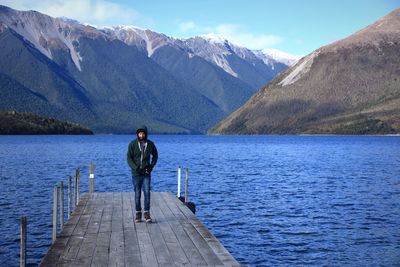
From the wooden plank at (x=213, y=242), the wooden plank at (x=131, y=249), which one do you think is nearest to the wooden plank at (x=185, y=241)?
the wooden plank at (x=213, y=242)

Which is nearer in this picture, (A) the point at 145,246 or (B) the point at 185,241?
(A) the point at 145,246

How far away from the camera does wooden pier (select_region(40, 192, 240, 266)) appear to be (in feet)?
53.1

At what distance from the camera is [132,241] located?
1864 cm

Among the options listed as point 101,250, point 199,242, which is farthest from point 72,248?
point 199,242

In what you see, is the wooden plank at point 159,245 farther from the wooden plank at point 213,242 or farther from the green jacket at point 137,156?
the green jacket at point 137,156

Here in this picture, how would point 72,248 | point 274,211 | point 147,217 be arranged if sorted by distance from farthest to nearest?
point 274,211 < point 147,217 < point 72,248

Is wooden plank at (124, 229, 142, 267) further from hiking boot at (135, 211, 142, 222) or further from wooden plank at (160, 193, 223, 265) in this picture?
wooden plank at (160, 193, 223, 265)

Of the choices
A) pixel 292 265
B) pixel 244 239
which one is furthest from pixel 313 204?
pixel 292 265

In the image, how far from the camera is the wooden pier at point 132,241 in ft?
53.1

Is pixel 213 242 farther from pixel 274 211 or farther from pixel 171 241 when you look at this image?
pixel 274 211

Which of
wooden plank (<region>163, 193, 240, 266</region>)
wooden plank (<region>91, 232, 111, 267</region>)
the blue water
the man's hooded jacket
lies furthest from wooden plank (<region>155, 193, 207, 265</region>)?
the blue water

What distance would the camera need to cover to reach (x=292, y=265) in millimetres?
24953

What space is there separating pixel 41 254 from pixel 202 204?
1814 cm

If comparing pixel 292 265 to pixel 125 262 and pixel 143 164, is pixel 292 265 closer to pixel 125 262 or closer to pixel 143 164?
pixel 143 164
